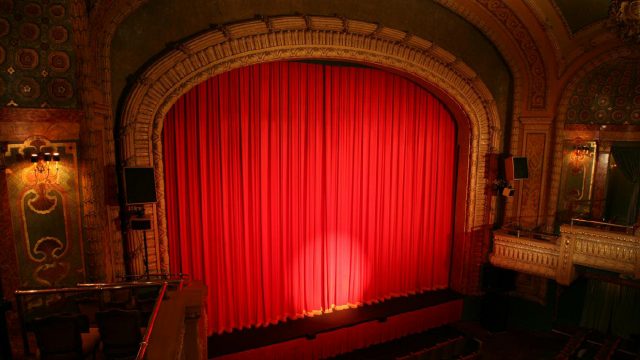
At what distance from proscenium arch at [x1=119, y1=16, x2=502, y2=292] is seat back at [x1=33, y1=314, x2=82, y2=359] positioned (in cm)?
189

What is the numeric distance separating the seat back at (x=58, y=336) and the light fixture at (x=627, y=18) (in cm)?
591

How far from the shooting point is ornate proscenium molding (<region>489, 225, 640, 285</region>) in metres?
6.07

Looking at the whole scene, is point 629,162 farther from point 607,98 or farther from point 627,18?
point 627,18

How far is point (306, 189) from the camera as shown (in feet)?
22.5

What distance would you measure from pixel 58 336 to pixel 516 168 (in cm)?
685

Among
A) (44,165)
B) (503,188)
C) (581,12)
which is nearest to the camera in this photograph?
(44,165)

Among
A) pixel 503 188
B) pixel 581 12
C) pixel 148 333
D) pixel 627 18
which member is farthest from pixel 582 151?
pixel 148 333

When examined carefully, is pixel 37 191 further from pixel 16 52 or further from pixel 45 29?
pixel 45 29

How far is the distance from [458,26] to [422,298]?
492 centimetres

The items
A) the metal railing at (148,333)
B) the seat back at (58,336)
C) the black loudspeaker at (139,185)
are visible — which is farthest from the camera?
the black loudspeaker at (139,185)

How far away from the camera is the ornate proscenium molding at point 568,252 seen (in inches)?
239

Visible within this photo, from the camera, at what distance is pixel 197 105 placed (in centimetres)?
588

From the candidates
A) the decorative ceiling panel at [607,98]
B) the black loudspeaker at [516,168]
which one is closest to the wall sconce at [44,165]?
the black loudspeaker at [516,168]

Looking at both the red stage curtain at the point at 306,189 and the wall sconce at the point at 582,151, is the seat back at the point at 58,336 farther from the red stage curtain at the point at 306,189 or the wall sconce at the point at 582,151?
the wall sconce at the point at 582,151
